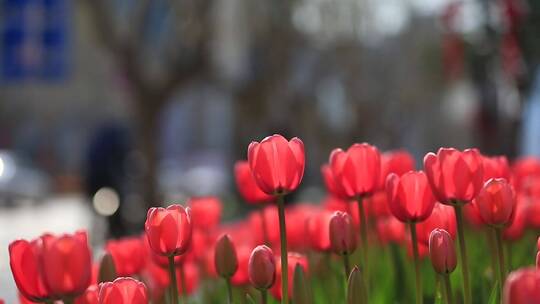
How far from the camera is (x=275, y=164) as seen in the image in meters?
1.52

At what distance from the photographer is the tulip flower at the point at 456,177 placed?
4.97 ft

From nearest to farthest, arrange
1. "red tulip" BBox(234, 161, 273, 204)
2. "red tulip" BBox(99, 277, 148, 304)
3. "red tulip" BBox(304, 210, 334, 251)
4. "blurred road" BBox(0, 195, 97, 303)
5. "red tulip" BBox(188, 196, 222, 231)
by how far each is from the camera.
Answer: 1. "red tulip" BBox(99, 277, 148, 304)
2. "red tulip" BBox(304, 210, 334, 251)
3. "red tulip" BBox(234, 161, 273, 204)
4. "red tulip" BBox(188, 196, 222, 231)
5. "blurred road" BBox(0, 195, 97, 303)

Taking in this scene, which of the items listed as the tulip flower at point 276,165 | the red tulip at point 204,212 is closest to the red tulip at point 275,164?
the tulip flower at point 276,165

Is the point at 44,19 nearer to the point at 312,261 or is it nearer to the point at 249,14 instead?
the point at 312,261

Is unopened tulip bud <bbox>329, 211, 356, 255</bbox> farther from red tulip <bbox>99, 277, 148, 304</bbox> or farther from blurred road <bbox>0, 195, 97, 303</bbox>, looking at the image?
blurred road <bbox>0, 195, 97, 303</bbox>

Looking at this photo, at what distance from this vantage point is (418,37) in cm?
3769

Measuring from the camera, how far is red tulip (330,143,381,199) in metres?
1.74

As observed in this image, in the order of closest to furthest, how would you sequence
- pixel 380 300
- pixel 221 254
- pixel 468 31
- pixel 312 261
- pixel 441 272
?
pixel 441 272, pixel 221 254, pixel 380 300, pixel 312 261, pixel 468 31

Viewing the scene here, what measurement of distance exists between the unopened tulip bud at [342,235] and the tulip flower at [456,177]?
0.53 feet

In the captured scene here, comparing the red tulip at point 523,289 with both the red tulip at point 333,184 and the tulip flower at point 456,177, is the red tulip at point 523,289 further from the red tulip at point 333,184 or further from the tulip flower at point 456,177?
the red tulip at point 333,184

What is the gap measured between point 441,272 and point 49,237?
60 centimetres

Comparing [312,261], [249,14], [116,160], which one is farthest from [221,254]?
[249,14]

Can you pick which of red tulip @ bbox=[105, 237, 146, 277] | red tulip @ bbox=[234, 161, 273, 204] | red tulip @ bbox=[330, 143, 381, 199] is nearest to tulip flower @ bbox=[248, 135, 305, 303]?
red tulip @ bbox=[330, 143, 381, 199]

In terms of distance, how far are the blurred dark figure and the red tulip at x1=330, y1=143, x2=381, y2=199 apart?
9.47m
